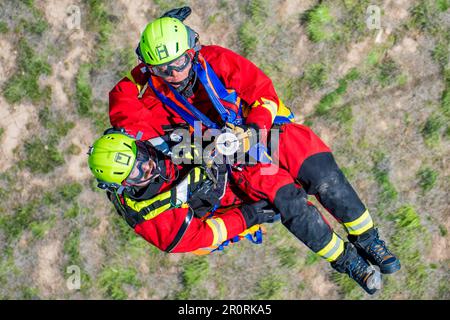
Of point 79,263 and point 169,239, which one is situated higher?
point 169,239

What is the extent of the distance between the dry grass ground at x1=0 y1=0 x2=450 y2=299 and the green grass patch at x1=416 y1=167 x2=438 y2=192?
1cm

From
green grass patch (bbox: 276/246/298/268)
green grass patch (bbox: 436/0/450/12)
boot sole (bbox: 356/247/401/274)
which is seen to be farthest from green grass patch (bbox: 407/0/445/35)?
green grass patch (bbox: 276/246/298/268)

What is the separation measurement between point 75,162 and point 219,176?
3196 mm

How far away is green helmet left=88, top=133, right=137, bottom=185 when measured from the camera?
20.8ft

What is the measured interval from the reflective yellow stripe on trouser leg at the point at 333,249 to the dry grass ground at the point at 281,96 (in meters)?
1.46

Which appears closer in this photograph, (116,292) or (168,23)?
(168,23)

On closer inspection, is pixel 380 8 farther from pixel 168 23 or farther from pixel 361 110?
pixel 168 23

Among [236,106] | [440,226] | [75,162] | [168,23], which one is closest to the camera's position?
[168,23]

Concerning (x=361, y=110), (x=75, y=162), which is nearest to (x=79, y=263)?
(x=75, y=162)

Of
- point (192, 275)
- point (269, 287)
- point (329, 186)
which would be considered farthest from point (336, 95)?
point (192, 275)

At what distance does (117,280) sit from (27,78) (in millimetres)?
3470

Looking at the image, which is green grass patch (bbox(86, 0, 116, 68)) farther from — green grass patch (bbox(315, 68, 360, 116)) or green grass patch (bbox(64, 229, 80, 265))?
green grass patch (bbox(315, 68, 360, 116))
